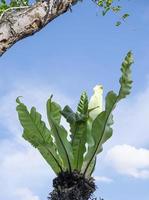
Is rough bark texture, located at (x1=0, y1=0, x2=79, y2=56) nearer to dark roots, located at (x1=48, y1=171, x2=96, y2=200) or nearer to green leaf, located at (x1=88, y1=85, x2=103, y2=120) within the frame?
green leaf, located at (x1=88, y1=85, x2=103, y2=120)

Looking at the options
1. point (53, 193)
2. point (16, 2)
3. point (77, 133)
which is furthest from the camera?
point (16, 2)

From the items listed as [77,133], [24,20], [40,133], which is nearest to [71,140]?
[77,133]

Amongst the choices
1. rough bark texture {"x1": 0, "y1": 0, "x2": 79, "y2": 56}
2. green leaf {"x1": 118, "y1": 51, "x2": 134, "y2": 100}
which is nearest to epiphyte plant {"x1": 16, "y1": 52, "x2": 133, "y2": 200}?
green leaf {"x1": 118, "y1": 51, "x2": 134, "y2": 100}

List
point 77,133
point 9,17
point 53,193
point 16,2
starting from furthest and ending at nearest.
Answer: point 16,2 < point 77,133 < point 53,193 < point 9,17

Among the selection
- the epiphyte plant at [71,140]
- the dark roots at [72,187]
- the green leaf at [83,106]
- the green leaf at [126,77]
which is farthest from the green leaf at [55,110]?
the green leaf at [126,77]

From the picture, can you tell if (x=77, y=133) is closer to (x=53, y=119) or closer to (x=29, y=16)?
(x=53, y=119)

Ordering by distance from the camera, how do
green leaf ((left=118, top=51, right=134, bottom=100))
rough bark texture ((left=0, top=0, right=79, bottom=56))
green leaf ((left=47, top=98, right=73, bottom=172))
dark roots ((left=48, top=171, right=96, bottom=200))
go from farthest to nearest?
green leaf ((left=47, top=98, right=73, bottom=172)) → dark roots ((left=48, top=171, right=96, bottom=200)) → green leaf ((left=118, top=51, right=134, bottom=100)) → rough bark texture ((left=0, top=0, right=79, bottom=56))

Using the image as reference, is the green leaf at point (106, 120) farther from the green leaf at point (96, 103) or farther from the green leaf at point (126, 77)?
the green leaf at point (96, 103)

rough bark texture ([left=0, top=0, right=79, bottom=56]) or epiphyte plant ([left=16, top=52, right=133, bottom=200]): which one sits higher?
rough bark texture ([left=0, top=0, right=79, bottom=56])

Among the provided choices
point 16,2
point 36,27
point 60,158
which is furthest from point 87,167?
point 16,2
